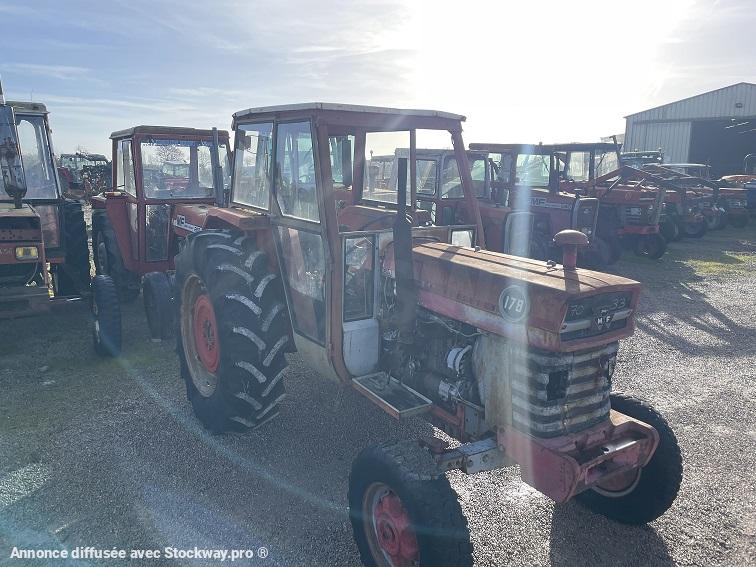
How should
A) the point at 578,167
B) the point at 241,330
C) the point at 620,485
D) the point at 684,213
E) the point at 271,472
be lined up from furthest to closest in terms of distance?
the point at 684,213
the point at 578,167
the point at 271,472
the point at 241,330
the point at 620,485

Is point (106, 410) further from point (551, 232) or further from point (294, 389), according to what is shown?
point (551, 232)

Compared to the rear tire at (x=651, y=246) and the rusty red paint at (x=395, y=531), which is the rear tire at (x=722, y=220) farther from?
the rusty red paint at (x=395, y=531)

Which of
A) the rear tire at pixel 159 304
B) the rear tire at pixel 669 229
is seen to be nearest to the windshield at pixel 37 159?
the rear tire at pixel 159 304

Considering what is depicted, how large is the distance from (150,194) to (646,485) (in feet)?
18.9

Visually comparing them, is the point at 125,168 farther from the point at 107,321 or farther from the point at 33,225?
the point at 107,321

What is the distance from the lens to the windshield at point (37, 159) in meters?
6.43

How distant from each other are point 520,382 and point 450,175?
24.3 feet

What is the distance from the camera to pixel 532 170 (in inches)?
440

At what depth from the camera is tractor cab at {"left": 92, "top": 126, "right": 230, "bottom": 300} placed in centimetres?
640

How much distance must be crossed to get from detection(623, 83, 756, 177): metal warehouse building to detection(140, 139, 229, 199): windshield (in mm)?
24946

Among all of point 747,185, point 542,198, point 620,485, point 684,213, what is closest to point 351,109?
point 620,485

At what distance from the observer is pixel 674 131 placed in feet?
85.8

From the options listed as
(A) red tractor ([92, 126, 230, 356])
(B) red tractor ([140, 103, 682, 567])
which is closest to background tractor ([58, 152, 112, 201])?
(A) red tractor ([92, 126, 230, 356])

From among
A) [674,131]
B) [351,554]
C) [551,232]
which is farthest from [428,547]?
[674,131]
